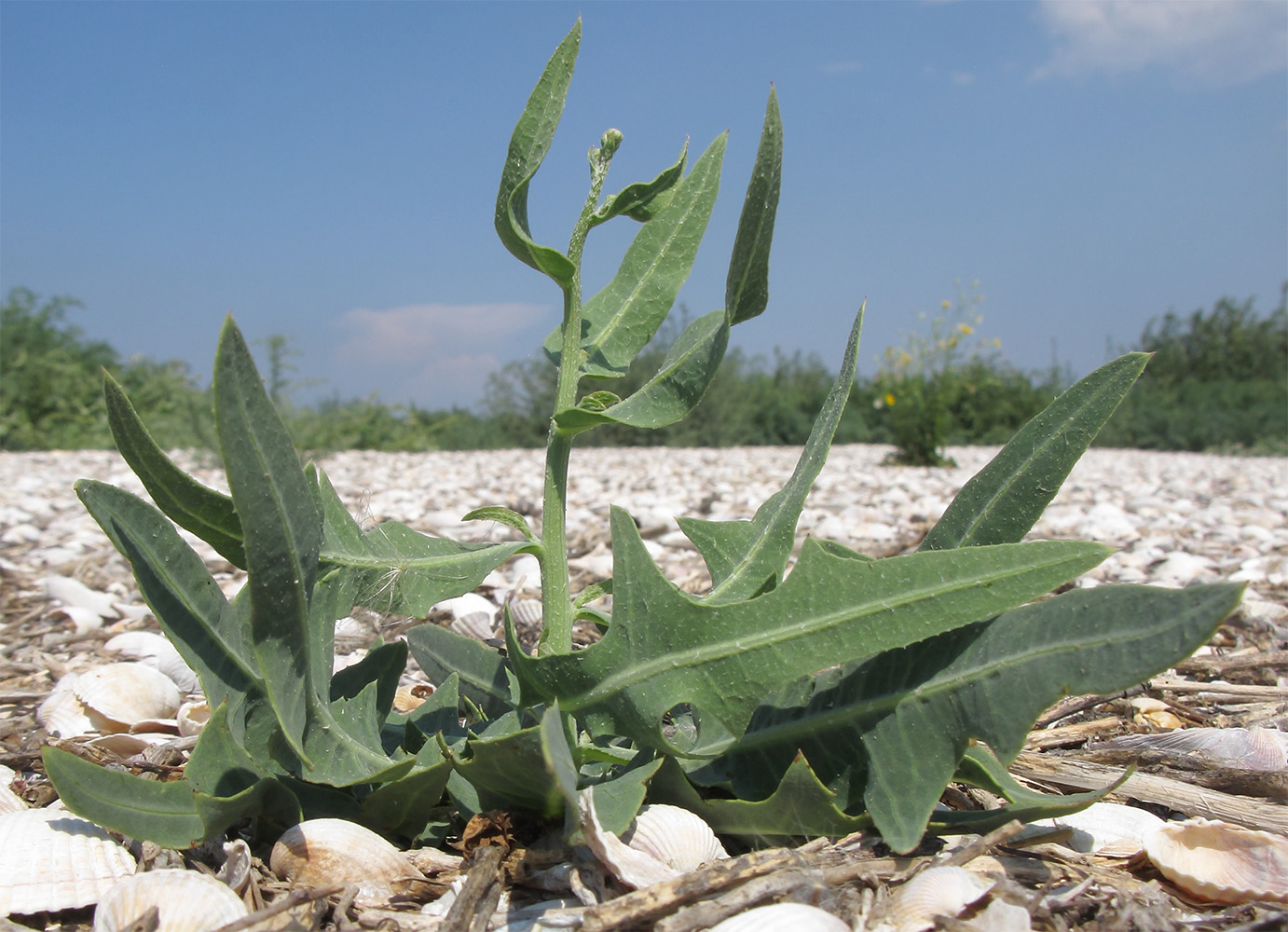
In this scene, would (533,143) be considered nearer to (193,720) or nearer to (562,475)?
(562,475)

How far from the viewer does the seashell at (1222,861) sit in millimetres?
1025

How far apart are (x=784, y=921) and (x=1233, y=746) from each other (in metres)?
0.98

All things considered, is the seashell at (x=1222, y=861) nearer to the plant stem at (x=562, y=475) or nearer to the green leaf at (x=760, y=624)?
the green leaf at (x=760, y=624)

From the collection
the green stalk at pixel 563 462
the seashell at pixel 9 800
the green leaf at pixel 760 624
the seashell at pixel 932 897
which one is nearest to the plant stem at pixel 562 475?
the green stalk at pixel 563 462

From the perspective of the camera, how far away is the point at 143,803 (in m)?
0.98

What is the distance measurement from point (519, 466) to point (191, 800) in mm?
8060

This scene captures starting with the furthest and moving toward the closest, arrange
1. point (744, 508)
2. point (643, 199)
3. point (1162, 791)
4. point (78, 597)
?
point (744, 508) → point (78, 597) → point (1162, 791) → point (643, 199)

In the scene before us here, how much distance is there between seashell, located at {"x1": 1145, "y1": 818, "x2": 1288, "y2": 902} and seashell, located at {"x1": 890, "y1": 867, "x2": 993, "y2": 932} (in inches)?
11.2

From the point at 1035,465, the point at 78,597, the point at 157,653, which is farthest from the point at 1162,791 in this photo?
the point at 78,597

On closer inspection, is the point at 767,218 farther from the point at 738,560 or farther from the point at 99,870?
the point at 99,870

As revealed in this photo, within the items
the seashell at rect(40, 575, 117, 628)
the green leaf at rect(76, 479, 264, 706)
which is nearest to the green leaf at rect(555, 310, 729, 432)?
the green leaf at rect(76, 479, 264, 706)

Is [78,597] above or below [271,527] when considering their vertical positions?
below

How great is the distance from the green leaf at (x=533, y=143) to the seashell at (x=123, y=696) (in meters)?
1.23

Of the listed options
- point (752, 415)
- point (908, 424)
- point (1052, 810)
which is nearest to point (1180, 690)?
point (1052, 810)
